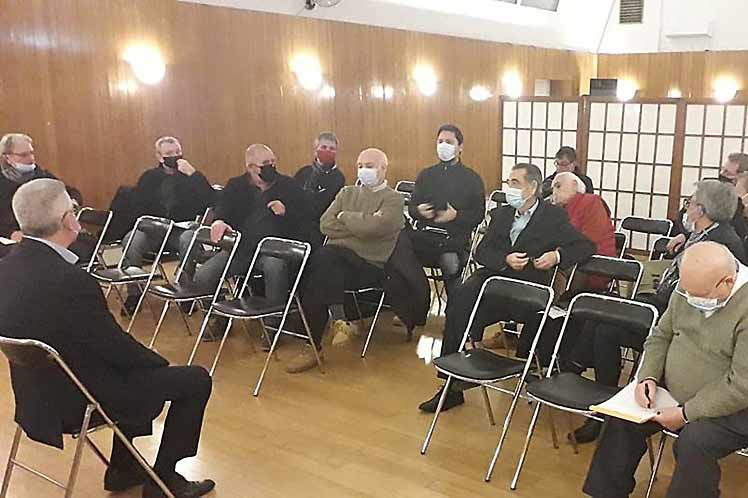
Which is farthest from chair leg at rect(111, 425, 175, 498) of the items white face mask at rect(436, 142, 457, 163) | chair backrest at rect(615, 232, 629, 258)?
chair backrest at rect(615, 232, 629, 258)

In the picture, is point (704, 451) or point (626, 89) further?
point (626, 89)

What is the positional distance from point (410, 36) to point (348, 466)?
8.34m

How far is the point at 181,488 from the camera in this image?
321 cm

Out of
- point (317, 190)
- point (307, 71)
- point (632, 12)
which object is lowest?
point (317, 190)

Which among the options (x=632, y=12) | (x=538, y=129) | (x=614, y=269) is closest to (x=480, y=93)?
(x=538, y=129)

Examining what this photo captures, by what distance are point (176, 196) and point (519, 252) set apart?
338 cm

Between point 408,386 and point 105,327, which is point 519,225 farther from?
Result: point 105,327

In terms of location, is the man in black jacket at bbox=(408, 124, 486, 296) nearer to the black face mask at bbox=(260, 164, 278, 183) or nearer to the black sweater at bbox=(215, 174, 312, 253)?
the black sweater at bbox=(215, 174, 312, 253)

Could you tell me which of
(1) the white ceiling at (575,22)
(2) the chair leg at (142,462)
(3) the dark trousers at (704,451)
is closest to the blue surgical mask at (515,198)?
(3) the dark trousers at (704,451)

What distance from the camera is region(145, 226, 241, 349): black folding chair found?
4.84 m

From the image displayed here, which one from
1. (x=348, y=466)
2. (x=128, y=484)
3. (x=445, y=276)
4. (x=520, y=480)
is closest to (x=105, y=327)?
(x=128, y=484)

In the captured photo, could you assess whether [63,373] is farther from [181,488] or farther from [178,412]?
[181,488]

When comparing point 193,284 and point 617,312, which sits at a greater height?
point 617,312

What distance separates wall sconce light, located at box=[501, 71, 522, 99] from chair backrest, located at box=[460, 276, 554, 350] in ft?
30.5
